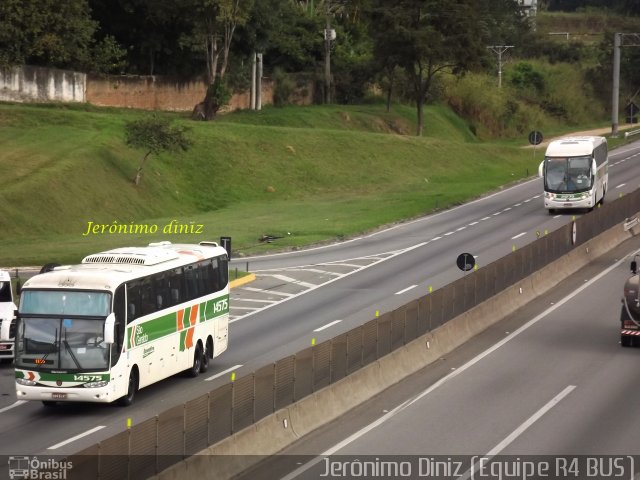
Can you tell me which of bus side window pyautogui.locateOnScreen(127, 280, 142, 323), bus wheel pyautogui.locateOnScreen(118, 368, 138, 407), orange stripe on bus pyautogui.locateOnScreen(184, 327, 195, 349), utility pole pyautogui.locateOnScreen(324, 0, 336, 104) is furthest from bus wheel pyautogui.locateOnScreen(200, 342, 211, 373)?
utility pole pyautogui.locateOnScreen(324, 0, 336, 104)

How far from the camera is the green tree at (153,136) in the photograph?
69.1 m

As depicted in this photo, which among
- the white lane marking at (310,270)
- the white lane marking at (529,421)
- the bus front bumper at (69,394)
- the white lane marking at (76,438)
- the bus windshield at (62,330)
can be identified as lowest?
the white lane marking at (310,270)

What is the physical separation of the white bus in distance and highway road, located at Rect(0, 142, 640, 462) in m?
1.24

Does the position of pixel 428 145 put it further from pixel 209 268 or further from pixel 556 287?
pixel 209 268

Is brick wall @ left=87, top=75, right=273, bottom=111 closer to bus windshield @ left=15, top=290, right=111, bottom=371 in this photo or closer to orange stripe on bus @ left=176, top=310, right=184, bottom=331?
orange stripe on bus @ left=176, top=310, right=184, bottom=331

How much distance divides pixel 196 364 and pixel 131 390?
3710mm

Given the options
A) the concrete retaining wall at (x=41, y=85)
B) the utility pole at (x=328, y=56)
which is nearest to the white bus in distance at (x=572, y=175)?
the concrete retaining wall at (x=41, y=85)

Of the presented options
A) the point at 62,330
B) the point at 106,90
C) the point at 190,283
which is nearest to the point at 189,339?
the point at 190,283

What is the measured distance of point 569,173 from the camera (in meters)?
64.0

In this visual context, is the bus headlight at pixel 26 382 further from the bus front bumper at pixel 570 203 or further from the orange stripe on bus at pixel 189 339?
the bus front bumper at pixel 570 203

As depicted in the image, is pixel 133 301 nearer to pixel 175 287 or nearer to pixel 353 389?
pixel 175 287

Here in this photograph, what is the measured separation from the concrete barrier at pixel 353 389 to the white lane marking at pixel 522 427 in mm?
3956

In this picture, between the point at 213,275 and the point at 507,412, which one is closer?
the point at 507,412

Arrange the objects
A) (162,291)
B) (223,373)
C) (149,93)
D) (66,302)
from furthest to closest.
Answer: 1. (149,93)
2. (223,373)
3. (162,291)
4. (66,302)
